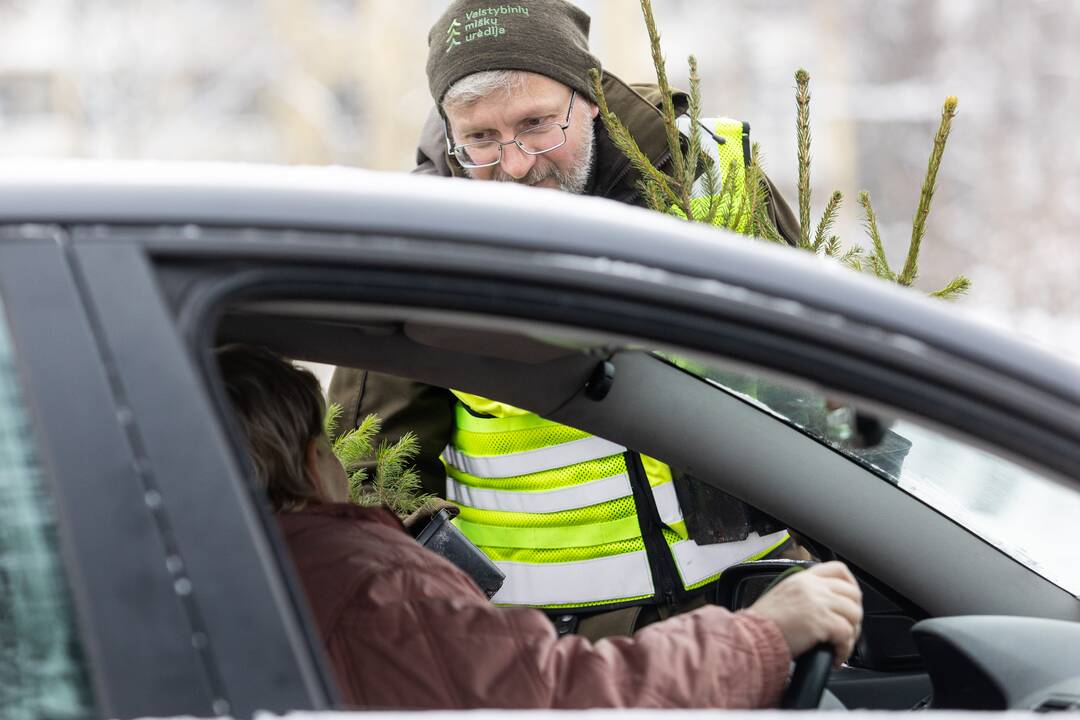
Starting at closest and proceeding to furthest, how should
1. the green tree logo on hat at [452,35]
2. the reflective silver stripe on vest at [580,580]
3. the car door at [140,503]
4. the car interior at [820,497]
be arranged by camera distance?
the car door at [140,503], the car interior at [820,497], the reflective silver stripe on vest at [580,580], the green tree logo on hat at [452,35]

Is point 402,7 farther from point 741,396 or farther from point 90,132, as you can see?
point 741,396

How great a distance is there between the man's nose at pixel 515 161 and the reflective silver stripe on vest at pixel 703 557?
106 centimetres

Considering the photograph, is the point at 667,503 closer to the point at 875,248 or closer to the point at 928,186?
the point at 875,248

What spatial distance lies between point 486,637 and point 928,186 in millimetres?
1369

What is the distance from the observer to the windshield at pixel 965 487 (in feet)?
6.81

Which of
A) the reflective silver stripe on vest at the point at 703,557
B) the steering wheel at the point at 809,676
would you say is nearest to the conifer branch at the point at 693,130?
the reflective silver stripe on vest at the point at 703,557

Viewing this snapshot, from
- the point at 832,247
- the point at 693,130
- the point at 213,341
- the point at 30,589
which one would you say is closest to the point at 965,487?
the point at 832,247

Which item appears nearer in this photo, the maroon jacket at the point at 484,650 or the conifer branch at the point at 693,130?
the maroon jacket at the point at 484,650

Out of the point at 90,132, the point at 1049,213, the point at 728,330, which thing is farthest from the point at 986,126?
the point at 728,330

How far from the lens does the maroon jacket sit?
1474mm

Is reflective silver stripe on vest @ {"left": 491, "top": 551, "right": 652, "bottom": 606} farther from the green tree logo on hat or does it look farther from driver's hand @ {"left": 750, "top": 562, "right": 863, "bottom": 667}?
the green tree logo on hat

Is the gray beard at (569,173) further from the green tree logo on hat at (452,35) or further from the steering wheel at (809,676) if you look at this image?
the steering wheel at (809,676)

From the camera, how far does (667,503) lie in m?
2.78

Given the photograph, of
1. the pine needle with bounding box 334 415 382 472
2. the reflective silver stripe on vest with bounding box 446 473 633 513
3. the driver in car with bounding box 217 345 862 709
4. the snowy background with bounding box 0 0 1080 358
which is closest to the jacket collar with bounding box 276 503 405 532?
the driver in car with bounding box 217 345 862 709
